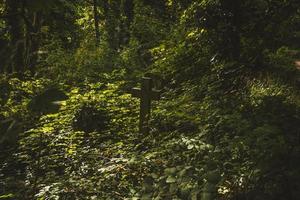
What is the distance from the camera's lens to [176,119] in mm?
5711

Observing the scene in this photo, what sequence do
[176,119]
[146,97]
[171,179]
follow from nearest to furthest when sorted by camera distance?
[171,179] → [176,119] → [146,97]

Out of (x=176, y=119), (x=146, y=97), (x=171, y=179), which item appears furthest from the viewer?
(x=146, y=97)

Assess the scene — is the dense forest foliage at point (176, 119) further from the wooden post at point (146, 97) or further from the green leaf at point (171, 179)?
the wooden post at point (146, 97)

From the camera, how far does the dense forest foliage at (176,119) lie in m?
3.05

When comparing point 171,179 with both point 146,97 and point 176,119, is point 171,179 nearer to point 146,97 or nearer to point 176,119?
point 176,119

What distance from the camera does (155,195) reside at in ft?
11.0

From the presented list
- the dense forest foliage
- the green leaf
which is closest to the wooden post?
the dense forest foliage

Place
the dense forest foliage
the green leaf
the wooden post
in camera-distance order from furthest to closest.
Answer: the wooden post, the green leaf, the dense forest foliage

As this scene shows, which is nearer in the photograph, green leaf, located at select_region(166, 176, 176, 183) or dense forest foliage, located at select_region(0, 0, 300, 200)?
dense forest foliage, located at select_region(0, 0, 300, 200)

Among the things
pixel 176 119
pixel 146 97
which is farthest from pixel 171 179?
pixel 146 97

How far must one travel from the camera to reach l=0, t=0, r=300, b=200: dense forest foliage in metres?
3.05

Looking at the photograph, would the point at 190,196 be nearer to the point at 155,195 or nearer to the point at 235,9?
the point at 155,195

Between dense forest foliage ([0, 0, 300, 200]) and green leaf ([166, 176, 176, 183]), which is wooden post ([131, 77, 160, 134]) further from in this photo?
green leaf ([166, 176, 176, 183])

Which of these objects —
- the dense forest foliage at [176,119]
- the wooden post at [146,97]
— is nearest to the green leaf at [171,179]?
the dense forest foliage at [176,119]
